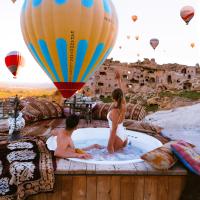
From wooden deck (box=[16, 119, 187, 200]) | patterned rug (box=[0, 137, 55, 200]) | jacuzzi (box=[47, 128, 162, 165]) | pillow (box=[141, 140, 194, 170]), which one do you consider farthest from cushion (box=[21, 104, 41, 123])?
pillow (box=[141, 140, 194, 170])

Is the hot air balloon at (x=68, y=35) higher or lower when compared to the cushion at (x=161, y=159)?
higher

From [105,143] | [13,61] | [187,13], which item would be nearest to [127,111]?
[105,143]

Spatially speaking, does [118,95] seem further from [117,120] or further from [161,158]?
[161,158]

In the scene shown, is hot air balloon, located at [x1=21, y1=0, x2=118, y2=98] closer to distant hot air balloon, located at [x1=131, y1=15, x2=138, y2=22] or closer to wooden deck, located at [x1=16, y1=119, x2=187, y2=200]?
wooden deck, located at [x1=16, y1=119, x2=187, y2=200]

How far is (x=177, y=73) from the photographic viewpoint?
3422 cm

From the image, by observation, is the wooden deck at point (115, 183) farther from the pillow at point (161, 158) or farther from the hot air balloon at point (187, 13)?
the hot air balloon at point (187, 13)

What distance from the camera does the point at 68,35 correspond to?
4.30 metres

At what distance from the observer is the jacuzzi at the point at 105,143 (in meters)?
4.55

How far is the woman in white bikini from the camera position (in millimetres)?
4414

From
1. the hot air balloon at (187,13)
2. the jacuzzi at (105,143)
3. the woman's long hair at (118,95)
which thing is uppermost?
the hot air balloon at (187,13)

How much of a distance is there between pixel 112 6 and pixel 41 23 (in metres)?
1.27

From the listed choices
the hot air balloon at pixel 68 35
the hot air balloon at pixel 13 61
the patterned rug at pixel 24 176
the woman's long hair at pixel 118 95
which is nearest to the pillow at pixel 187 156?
the woman's long hair at pixel 118 95

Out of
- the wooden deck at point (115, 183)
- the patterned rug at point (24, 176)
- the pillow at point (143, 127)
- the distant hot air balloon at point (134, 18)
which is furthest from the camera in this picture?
the distant hot air balloon at point (134, 18)

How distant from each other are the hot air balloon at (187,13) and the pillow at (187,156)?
11.3 meters
